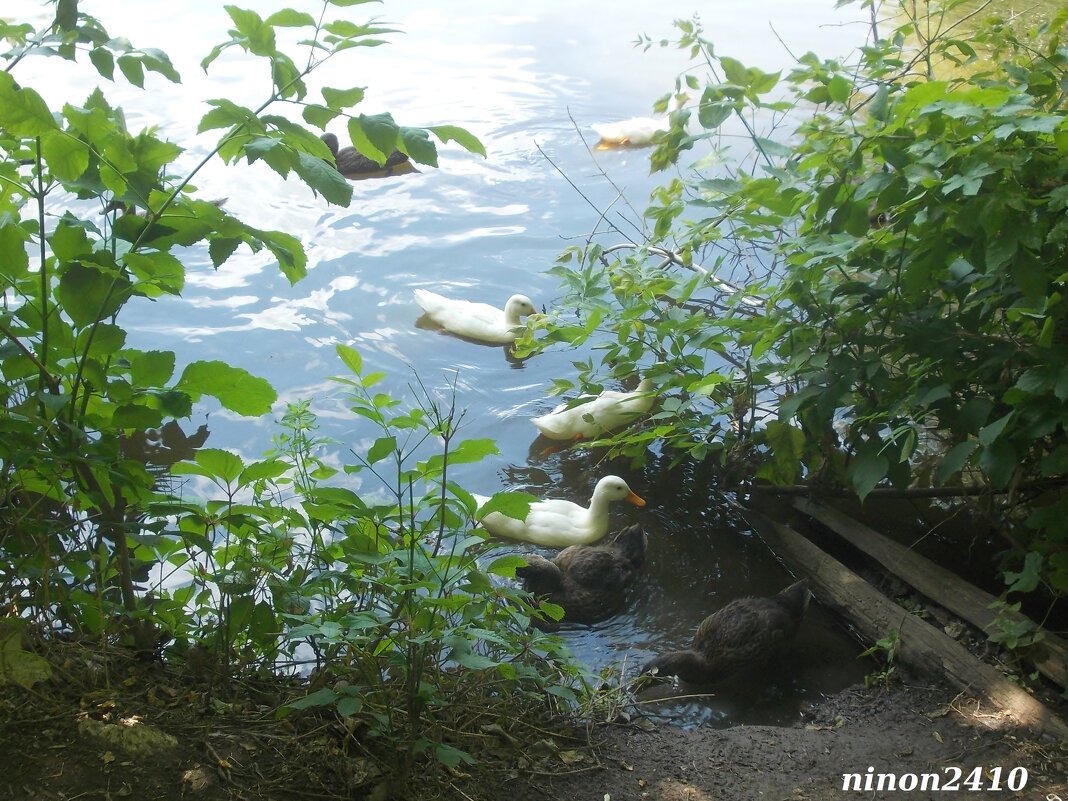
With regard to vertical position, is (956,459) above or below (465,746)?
above

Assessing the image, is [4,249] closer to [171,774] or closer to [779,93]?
[171,774]

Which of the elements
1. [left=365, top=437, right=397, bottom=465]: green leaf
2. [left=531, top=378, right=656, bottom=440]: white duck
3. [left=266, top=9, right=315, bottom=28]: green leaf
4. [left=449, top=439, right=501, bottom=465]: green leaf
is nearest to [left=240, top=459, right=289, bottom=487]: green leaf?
[left=365, top=437, right=397, bottom=465]: green leaf

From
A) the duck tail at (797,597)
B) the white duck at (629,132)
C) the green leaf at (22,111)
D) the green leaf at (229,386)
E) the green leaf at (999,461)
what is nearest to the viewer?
the green leaf at (22,111)

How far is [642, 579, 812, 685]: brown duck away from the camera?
13.5 feet

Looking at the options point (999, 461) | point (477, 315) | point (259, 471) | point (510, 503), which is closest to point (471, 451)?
point (510, 503)

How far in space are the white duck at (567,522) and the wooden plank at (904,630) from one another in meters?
0.76

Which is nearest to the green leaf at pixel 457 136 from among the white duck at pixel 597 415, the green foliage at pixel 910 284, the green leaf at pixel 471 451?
the green leaf at pixel 471 451

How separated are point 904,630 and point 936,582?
0.91 ft

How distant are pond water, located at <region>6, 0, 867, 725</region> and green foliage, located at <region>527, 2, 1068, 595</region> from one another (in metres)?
0.82

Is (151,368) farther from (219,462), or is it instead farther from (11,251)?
(11,251)

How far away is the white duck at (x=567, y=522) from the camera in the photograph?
202 inches

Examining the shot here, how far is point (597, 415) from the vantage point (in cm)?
581

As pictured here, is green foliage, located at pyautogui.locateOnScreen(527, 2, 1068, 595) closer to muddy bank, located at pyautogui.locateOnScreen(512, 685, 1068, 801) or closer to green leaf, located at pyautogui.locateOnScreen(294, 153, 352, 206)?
muddy bank, located at pyautogui.locateOnScreen(512, 685, 1068, 801)

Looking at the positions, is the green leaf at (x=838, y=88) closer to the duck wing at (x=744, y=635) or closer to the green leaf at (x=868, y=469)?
the green leaf at (x=868, y=469)
